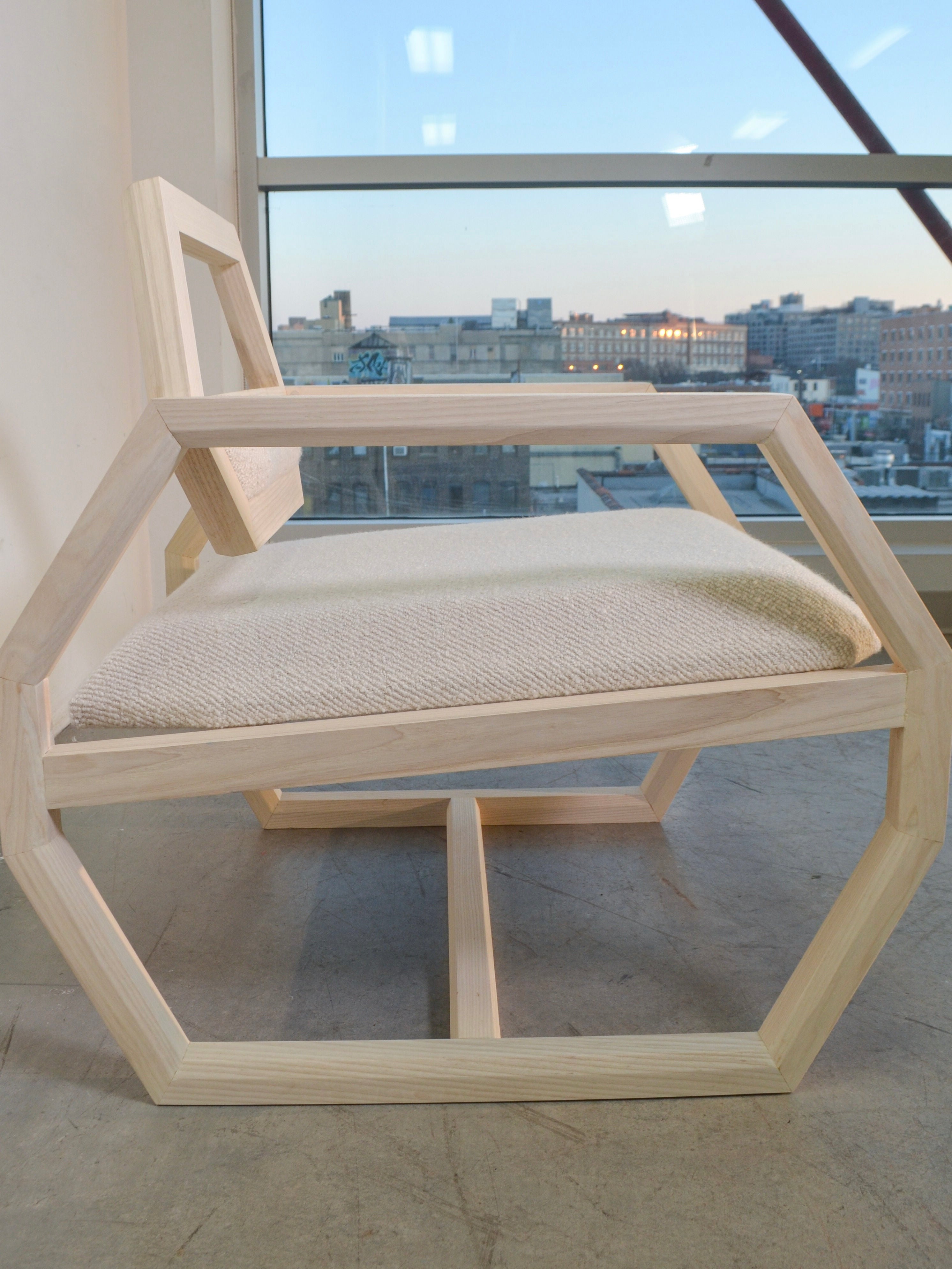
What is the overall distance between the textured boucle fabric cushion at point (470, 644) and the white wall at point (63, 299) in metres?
0.64

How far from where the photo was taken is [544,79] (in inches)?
82.9

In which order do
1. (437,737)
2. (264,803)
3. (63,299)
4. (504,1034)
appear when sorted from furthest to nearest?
(63,299) → (264,803) → (504,1034) → (437,737)

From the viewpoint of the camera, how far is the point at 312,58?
6.83 ft

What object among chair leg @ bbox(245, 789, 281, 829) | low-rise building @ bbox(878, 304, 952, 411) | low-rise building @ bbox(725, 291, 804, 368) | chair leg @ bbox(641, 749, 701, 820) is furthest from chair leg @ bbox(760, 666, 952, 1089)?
low-rise building @ bbox(878, 304, 952, 411)

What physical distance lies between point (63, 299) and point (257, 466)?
0.75 metres

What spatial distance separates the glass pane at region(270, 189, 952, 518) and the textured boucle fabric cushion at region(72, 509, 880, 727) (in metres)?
1.54

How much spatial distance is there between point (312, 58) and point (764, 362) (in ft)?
4.06

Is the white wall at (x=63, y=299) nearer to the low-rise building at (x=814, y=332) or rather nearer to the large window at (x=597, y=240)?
the large window at (x=597, y=240)

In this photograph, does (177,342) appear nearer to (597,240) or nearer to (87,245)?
(87,245)

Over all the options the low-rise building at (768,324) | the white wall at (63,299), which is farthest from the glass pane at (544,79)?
the white wall at (63,299)

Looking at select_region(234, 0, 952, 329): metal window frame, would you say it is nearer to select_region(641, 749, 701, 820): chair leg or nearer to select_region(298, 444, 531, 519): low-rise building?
select_region(298, 444, 531, 519): low-rise building

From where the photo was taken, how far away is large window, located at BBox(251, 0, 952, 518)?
2.09 meters

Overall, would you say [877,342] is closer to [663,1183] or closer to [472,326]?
[472,326]

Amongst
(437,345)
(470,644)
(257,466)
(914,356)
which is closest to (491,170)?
(437,345)
